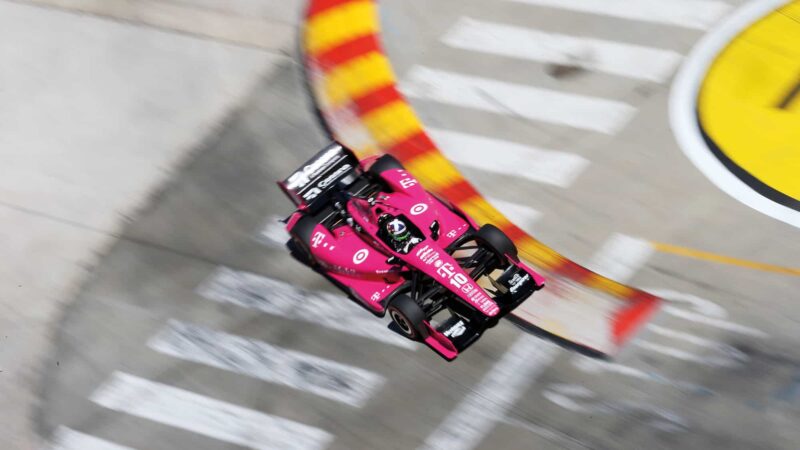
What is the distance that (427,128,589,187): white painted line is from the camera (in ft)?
42.3

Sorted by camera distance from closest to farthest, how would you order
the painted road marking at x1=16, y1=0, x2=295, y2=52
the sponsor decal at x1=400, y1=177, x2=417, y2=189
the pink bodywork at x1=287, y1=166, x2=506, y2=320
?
1. the pink bodywork at x1=287, y1=166, x2=506, y2=320
2. the sponsor decal at x1=400, y1=177, x2=417, y2=189
3. the painted road marking at x1=16, y1=0, x2=295, y2=52

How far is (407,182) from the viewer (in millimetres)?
11938

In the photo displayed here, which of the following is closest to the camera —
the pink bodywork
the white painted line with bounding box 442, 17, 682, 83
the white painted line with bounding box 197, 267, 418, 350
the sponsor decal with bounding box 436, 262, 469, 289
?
the sponsor decal with bounding box 436, 262, 469, 289

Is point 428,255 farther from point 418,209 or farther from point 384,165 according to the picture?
point 384,165

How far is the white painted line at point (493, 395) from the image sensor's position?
1046 cm

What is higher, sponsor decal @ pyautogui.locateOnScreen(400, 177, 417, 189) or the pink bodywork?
sponsor decal @ pyautogui.locateOnScreen(400, 177, 417, 189)

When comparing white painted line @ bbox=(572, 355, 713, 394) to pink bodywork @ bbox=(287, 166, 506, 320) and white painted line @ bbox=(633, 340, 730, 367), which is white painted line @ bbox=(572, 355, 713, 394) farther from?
pink bodywork @ bbox=(287, 166, 506, 320)

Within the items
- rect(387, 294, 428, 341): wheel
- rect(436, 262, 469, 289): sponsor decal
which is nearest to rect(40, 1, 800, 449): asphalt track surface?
rect(387, 294, 428, 341): wheel

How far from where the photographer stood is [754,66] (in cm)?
1374

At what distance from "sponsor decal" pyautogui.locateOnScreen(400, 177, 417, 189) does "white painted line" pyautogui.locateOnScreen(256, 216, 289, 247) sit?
1.55 metres

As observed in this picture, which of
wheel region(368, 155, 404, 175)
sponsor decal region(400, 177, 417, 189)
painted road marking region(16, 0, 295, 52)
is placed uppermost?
painted road marking region(16, 0, 295, 52)

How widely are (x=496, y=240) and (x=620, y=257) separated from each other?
1.60m

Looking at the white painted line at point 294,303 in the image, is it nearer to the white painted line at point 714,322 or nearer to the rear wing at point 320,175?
the rear wing at point 320,175

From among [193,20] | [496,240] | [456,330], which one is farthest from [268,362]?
[193,20]
